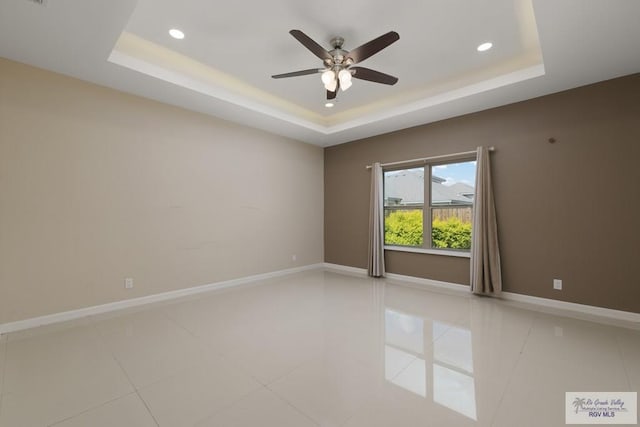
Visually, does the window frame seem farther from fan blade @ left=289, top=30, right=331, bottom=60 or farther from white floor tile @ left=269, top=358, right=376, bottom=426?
white floor tile @ left=269, top=358, right=376, bottom=426

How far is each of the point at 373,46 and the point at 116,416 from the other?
328 centimetres

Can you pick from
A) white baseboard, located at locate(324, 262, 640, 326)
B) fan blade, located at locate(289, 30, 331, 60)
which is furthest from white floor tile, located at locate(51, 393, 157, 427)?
white baseboard, located at locate(324, 262, 640, 326)

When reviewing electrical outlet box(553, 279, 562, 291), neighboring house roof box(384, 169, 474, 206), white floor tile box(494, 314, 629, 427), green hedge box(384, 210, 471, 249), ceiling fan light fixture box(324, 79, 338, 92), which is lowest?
white floor tile box(494, 314, 629, 427)

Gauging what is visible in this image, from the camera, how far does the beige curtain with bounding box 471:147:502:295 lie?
3832mm

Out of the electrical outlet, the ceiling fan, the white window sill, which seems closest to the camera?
the ceiling fan

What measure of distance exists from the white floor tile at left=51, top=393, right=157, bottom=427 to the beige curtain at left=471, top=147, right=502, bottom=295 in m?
4.09

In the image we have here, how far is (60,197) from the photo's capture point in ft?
9.89

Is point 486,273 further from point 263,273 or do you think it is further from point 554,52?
point 263,273

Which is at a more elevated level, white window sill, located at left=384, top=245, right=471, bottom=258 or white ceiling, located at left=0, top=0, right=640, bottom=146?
white ceiling, located at left=0, top=0, right=640, bottom=146

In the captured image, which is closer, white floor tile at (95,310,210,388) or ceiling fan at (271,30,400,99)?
white floor tile at (95,310,210,388)

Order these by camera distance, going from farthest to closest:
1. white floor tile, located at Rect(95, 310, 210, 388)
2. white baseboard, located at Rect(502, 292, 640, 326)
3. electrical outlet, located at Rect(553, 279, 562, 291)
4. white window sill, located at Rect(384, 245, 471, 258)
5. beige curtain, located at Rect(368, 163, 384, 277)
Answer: beige curtain, located at Rect(368, 163, 384, 277)
white window sill, located at Rect(384, 245, 471, 258)
electrical outlet, located at Rect(553, 279, 562, 291)
white baseboard, located at Rect(502, 292, 640, 326)
white floor tile, located at Rect(95, 310, 210, 388)

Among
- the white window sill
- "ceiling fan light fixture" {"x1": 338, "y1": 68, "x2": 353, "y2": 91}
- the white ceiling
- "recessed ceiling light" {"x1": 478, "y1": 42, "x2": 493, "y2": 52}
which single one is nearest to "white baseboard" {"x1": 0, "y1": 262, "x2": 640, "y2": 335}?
the white window sill

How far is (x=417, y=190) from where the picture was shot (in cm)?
493

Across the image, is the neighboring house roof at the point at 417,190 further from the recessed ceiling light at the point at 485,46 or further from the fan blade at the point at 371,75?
the fan blade at the point at 371,75
